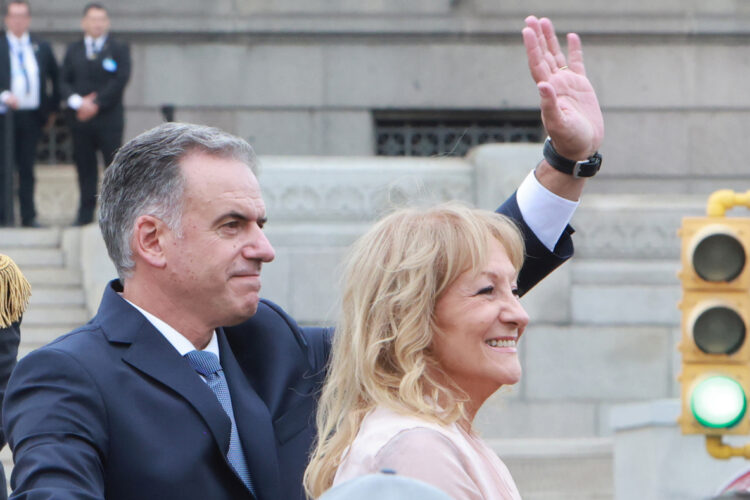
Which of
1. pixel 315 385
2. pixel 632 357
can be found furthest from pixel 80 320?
pixel 315 385

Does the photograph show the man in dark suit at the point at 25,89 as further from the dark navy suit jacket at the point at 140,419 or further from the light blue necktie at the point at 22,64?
the dark navy suit jacket at the point at 140,419

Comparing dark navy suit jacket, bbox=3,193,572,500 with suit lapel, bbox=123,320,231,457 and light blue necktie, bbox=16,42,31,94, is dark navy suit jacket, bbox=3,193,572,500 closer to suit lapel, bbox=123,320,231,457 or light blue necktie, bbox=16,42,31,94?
suit lapel, bbox=123,320,231,457

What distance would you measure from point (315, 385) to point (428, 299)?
26.3 inches

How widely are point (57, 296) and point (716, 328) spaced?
22.3 feet

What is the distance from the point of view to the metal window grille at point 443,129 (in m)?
15.7

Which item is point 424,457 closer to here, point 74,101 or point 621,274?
point 621,274

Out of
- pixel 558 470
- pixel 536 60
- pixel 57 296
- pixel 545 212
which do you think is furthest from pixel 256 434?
pixel 57 296

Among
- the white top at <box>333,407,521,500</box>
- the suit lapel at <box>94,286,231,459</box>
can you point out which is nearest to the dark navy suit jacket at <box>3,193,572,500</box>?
the suit lapel at <box>94,286,231,459</box>

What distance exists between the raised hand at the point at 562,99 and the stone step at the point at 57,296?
8.06 m

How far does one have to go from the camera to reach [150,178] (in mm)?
3520

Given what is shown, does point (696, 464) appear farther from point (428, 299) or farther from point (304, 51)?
point (304, 51)

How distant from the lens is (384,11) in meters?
15.4

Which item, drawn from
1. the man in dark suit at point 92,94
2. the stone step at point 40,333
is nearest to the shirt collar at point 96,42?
the man in dark suit at point 92,94

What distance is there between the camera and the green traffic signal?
19.7 feet
